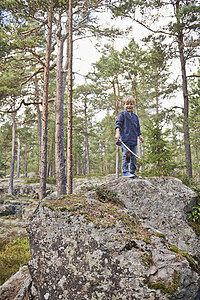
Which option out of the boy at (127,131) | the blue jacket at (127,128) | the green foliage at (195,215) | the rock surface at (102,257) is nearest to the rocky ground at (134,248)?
the rock surface at (102,257)

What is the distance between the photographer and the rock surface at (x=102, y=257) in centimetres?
198

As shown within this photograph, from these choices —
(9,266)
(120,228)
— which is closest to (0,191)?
(9,266)

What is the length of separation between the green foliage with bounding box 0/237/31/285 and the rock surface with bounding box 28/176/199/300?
9.48 ft


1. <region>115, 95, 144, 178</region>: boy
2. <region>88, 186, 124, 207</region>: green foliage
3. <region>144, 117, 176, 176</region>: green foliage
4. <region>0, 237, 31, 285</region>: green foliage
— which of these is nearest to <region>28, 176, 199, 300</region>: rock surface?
<region>88, 186, 124, 207</region>: green foliage

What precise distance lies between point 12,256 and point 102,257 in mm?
4812

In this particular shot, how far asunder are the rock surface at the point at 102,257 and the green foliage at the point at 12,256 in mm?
2889

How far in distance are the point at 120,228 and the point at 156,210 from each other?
4.43ft

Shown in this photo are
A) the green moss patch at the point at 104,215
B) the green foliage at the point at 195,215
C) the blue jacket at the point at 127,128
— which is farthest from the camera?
the blue jacket at the point at 127,128

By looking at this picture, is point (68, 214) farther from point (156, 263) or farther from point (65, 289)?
point (156, 263)

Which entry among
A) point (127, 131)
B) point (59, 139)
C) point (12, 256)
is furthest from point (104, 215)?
point (59, 139)

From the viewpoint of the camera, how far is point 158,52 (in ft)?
35.3

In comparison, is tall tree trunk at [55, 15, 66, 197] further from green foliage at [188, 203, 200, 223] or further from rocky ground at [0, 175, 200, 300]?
green foliage at [188, 203, 200, 223]

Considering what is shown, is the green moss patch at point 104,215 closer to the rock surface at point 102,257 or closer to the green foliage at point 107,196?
the rock surface at point 102,257

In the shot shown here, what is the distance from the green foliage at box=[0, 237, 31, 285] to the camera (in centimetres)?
476
